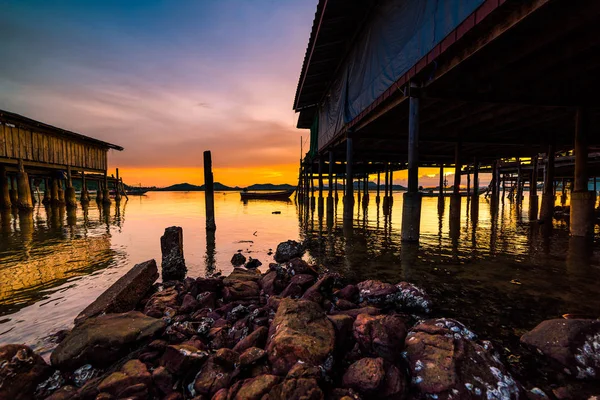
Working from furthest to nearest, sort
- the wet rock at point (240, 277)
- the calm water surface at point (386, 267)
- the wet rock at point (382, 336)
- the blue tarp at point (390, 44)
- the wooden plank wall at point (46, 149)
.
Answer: the wooden plank wall at point (46, 149) < the blue tarp at point (390, 44) < the wet rock at point (240, 277) < the calm water surface at point (386, 267) < the wet rock at point (382, 336)

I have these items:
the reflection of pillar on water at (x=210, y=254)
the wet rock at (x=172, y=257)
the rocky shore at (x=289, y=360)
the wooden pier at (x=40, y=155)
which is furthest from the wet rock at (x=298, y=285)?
the wooden pier at (x=40, y=155)

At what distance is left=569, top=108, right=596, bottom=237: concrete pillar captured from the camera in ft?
27.3

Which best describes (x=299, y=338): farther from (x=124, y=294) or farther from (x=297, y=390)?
(x=124, y=294)

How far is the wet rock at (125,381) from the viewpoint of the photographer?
2.32 m

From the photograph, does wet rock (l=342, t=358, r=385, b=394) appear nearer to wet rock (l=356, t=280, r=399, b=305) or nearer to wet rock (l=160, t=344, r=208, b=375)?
wet rock (l=160, t=344, r=208, b=375)

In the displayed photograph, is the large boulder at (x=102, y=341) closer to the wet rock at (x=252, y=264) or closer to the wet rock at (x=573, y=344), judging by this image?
the wet rock at (x=252, y=264)

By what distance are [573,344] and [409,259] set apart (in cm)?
405

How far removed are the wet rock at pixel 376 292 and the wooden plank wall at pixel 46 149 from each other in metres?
25.7

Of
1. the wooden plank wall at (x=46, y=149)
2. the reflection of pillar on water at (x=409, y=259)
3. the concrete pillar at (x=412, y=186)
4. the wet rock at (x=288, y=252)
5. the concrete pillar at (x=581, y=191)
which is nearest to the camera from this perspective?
the reflection of pillar on water at (x=409, y=259)

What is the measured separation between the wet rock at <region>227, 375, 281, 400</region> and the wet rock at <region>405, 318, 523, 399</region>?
120 centimetres

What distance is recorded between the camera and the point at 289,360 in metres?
2.43

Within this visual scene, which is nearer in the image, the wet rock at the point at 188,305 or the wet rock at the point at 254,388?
the wet rock at the point at 254,388

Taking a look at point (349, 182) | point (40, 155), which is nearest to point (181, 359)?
point (349, 182)

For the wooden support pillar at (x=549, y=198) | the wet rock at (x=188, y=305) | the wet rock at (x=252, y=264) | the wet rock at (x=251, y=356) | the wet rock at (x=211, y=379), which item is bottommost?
the wet rock at (x=252, y=264)
